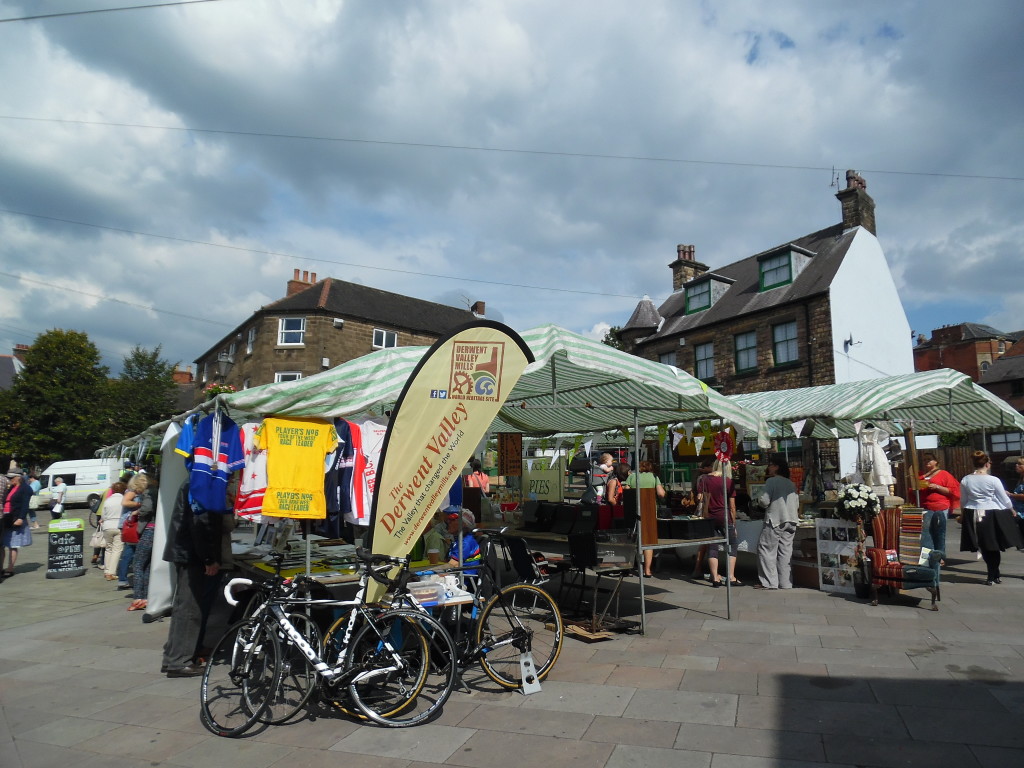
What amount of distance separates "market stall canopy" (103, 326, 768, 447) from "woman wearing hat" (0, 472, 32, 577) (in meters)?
6.83

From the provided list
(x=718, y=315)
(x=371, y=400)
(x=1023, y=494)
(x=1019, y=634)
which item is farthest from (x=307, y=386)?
(x=718, y=315)

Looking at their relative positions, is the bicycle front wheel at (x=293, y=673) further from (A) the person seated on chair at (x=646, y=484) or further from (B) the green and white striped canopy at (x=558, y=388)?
(A) the person seated on chair at (x=646, y=484)

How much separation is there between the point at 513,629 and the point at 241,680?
6.47ft

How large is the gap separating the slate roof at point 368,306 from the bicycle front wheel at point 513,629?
2646cm

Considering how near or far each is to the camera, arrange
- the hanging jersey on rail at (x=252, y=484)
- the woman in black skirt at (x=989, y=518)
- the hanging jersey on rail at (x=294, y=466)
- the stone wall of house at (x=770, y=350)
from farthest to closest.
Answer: the stone wall of house at (x=770, y=350), the woman in black skirt at (x=989, y=518), the hanging jersey on rail at (x=252, y=484), the hanging jersey on rail at (x=294, y=466)

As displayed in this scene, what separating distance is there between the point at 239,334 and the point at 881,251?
32.4 metres

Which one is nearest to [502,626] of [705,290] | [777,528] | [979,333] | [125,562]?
[777,528]

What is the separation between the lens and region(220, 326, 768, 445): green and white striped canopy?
587 cm

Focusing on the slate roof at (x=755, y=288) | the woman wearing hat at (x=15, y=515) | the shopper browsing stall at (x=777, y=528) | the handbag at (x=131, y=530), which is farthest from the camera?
the slate roof at (x=755, y=288)

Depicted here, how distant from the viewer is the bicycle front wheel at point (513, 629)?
504 cm

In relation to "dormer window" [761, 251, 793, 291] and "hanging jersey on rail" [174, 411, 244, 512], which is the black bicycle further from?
"dormer window" [761, 251, 793, 291]

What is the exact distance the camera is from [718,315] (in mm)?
25234

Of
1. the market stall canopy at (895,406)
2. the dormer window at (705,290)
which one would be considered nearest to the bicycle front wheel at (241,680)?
the market stall canopy at (895,406)

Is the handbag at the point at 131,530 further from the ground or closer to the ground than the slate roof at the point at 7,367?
closer to the ground
